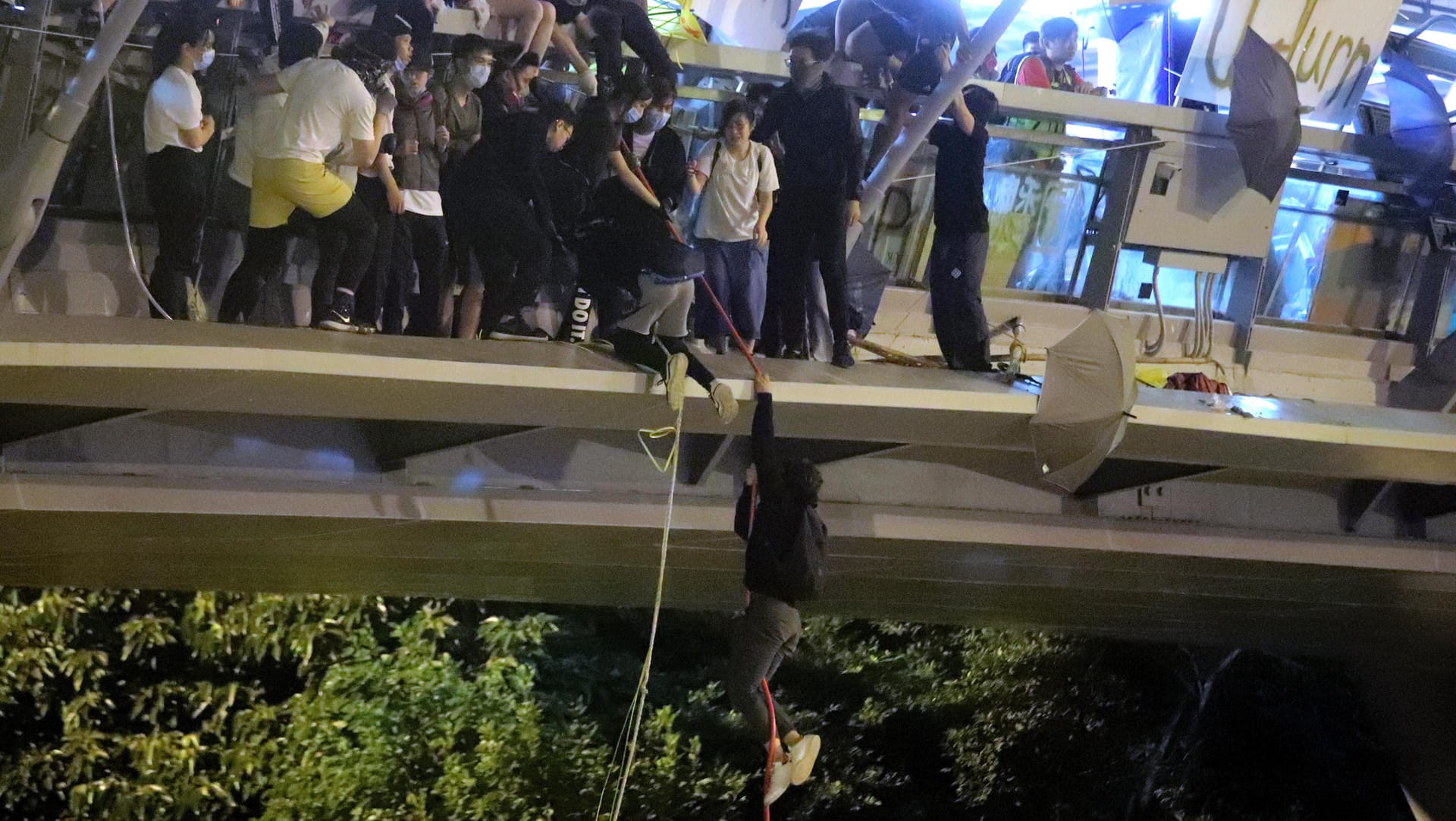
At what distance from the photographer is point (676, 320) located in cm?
432

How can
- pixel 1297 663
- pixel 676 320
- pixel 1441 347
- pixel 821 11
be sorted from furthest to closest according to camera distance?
pixel 1297 663, pixel 1441 347, pixel 821 11, pixel 676 320

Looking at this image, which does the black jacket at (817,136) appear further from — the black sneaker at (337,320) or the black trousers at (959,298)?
the black sneaker at (337,320)

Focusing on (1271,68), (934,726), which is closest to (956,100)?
(1271,68)

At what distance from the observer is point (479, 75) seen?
12.9 ft

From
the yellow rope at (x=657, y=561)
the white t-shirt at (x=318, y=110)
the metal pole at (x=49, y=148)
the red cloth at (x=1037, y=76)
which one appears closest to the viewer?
the metal pole at (x=49, y=148)

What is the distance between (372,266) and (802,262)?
148cm

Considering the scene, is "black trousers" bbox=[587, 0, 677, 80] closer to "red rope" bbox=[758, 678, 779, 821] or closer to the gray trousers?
the gray trousers

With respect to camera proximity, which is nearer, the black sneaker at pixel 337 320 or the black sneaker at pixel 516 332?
the black sneaker at pixel 337 320

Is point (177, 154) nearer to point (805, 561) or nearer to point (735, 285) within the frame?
point (735, 285)

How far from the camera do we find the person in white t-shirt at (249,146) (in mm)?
3791

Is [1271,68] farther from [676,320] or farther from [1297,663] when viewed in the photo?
[1297,663]

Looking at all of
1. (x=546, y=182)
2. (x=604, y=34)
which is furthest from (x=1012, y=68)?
(x=546, y=182)

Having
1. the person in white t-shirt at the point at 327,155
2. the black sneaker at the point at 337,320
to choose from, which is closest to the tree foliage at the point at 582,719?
the black sneaker at the point at 337,320

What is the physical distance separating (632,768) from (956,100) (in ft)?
11.7
